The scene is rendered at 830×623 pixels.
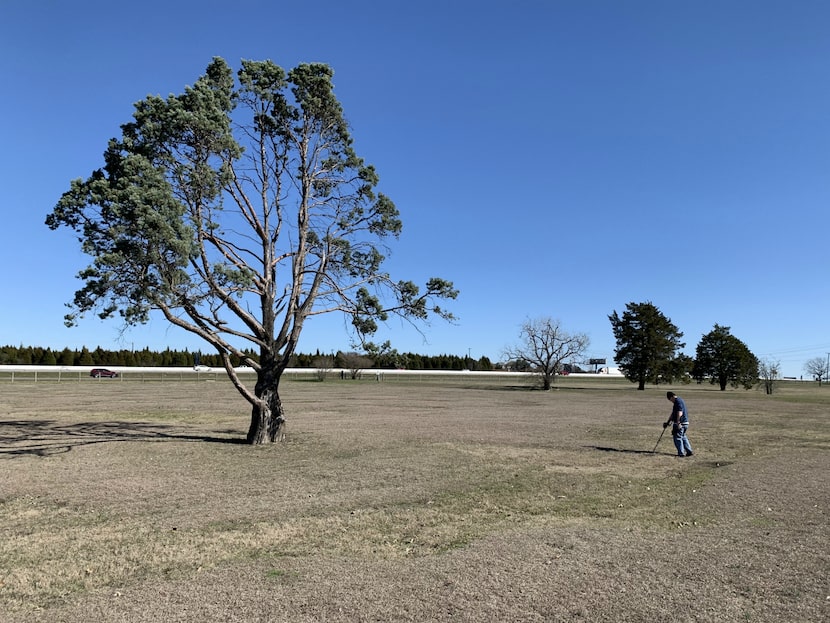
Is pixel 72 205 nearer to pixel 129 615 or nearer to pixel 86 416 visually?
pixel 129 615

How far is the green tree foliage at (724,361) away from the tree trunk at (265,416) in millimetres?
65376

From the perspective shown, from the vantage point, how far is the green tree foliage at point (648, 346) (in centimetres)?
6400

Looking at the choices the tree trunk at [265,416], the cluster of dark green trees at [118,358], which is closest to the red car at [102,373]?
the cluster of dark green trees at [118,358]

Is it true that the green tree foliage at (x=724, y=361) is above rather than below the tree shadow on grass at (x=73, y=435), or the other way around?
above

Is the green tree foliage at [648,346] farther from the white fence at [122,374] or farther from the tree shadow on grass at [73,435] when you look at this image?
the tree shadow on grass at [73,435]

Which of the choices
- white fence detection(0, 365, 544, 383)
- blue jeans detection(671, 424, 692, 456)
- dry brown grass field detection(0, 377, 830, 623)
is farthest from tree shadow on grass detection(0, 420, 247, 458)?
white fence detection(0, 365, 544, 383)

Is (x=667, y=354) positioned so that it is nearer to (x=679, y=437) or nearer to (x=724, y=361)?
(x=724, y=361)

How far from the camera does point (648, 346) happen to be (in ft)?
210

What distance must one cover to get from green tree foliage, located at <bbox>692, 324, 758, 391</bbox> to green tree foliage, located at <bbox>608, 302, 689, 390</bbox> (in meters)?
6.73

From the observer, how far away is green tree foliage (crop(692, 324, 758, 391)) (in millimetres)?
68188

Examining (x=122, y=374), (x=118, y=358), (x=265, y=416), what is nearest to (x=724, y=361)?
(x=265, y=416)

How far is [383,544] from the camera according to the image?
6809 mm

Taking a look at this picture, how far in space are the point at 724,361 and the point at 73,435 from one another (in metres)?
69.9

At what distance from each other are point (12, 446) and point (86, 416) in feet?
30.5
